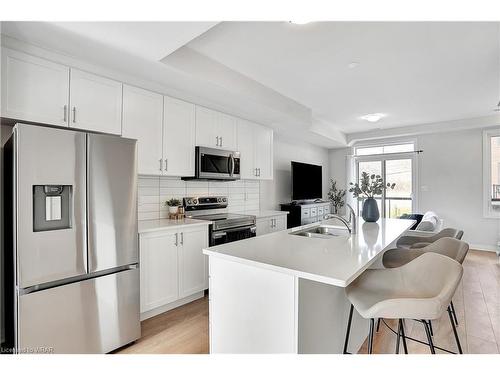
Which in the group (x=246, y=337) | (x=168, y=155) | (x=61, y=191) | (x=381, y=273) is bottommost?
(x=246, y=337)

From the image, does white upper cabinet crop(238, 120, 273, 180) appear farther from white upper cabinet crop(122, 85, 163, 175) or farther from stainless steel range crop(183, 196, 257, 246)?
white upper cabinet crop(122, 85, 163, 175)

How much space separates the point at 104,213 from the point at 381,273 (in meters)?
1.94

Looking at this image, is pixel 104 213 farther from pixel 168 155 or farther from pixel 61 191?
pixel 168 155

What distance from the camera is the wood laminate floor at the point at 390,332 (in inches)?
82.4

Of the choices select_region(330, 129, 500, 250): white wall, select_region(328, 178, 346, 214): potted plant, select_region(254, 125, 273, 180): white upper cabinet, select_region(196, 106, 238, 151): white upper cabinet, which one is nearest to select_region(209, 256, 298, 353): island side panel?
select_region(196, 106, 238, 151): white upper cabinet

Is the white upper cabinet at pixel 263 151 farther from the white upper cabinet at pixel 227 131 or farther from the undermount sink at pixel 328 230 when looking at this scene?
the undermount sink at pixel 328 230

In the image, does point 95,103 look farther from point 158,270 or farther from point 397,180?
point 397,180

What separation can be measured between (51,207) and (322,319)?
183 centimetres

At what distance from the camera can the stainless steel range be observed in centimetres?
315

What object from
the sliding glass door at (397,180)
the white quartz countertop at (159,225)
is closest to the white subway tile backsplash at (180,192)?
the white quartz countertop at (159,225)

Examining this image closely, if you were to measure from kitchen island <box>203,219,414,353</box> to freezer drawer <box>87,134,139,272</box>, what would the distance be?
0.82 meters

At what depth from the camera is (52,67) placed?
6.79 feet
